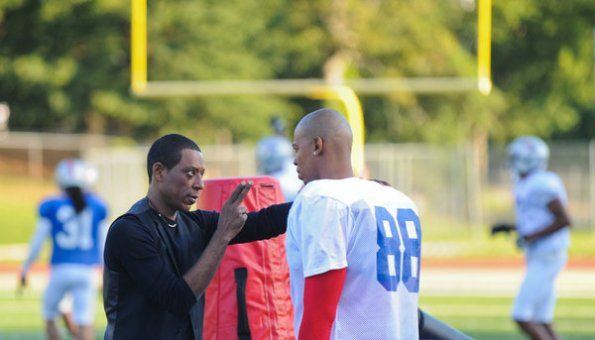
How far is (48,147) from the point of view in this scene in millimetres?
31453

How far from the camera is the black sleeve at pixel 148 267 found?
161 inches

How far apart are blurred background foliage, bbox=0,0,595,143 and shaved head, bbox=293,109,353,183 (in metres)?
29.3

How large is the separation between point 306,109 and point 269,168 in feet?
94.6

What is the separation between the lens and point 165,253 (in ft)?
13.8

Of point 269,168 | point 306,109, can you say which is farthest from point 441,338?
point 306,109

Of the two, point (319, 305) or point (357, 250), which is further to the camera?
point (357, 250)

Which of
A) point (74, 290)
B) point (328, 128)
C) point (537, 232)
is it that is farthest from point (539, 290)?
point (328, 128)

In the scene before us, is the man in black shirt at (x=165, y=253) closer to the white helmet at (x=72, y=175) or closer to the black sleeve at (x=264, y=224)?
the black sleeve at (x=264, y=224)

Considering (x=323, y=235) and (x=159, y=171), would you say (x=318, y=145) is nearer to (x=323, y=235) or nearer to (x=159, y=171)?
(x=323, y=235)

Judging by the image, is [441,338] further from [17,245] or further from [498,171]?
[498,171]

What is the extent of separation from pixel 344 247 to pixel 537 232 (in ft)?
19.1

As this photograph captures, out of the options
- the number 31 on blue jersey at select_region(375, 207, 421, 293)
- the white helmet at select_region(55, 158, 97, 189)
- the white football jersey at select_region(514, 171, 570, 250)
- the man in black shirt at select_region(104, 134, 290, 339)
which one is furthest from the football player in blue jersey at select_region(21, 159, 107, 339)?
the number 31 on blue jersey at select_region(375, 207, 421, 293)

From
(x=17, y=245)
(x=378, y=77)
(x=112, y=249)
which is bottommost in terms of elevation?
(x=17, y=245)

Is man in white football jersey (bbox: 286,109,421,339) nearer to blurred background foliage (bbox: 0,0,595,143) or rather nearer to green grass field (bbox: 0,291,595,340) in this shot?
green grass field (bbox: 0,291,595,340)
